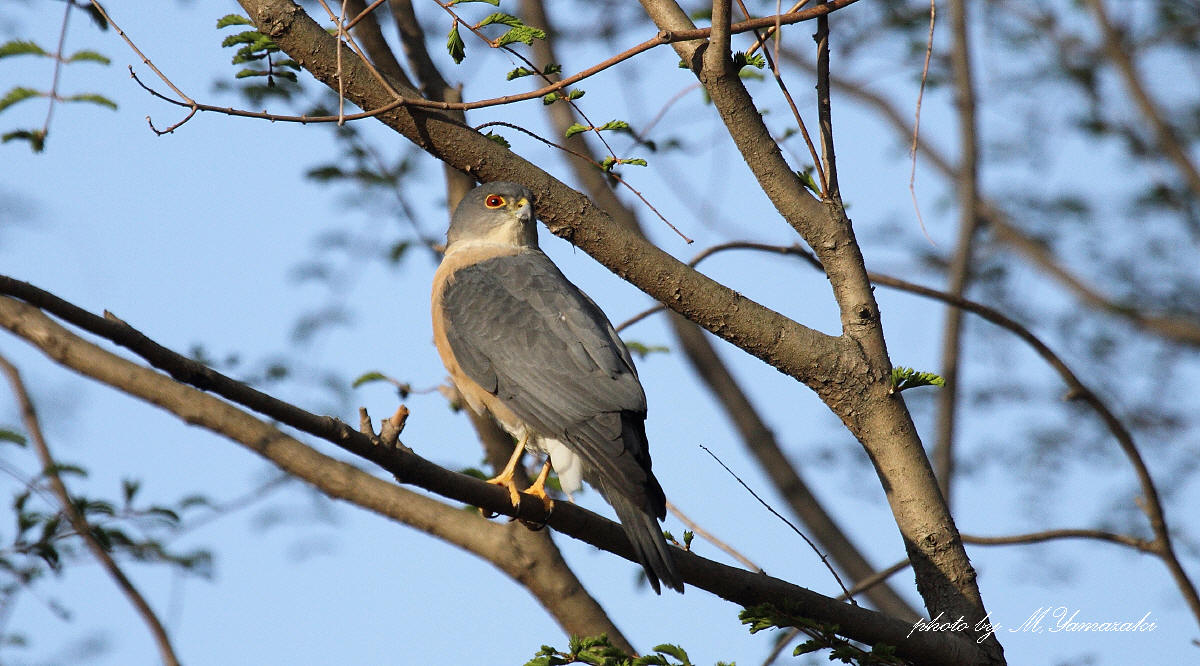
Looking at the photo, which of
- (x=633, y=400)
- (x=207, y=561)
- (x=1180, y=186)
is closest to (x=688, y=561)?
(x=633, y=400)

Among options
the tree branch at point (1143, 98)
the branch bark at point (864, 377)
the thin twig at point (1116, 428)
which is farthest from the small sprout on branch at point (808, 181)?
the tree branch at point (1143, 98)

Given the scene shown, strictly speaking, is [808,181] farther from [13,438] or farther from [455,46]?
[13,438]

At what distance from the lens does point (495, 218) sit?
5820 millimetres

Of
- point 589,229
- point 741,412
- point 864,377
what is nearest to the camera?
point 864,377

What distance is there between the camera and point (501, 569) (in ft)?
17.1

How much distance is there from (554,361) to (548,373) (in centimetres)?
7

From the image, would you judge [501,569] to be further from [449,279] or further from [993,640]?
[993,640]

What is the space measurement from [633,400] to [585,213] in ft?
2.62

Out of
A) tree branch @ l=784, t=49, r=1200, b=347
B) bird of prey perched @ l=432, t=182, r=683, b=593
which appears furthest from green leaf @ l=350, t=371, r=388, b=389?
tree branch @ l=784, t=49, r=1200, b=347

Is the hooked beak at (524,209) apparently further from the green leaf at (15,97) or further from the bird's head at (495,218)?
the green leaf at (15,97)

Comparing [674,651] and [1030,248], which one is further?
[1030,248]

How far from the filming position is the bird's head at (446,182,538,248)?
5621 millimetres

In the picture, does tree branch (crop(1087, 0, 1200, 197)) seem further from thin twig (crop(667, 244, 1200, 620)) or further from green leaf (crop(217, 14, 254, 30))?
green leaf (crop(217, 14, 254, 30))

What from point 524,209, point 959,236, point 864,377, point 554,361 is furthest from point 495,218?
point 959,236
